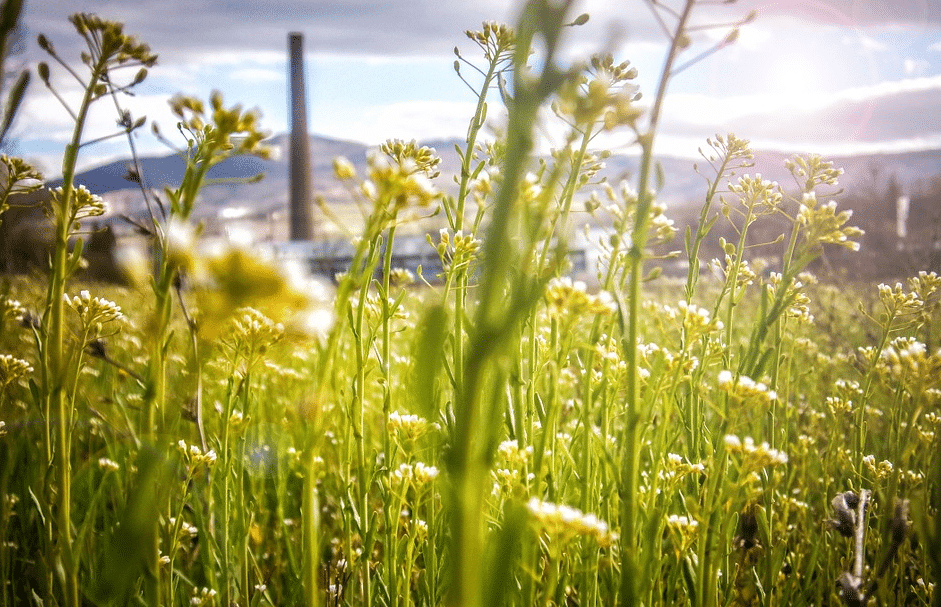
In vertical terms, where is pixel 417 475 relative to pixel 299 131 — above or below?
below

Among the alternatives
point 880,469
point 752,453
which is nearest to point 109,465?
point 752,453

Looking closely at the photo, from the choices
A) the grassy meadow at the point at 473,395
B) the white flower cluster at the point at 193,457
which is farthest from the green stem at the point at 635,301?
the white flower cluster at the point at 193,457

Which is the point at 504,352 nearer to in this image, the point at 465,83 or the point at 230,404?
the point at 230,404

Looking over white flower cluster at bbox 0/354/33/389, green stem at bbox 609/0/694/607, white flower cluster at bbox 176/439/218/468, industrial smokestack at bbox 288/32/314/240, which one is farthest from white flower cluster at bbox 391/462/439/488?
industrial smokestack at bbox 288/32/314/240

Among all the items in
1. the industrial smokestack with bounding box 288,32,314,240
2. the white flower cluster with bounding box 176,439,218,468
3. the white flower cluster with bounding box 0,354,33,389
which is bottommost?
the white flower cluster with bounding box 176,439,218,468

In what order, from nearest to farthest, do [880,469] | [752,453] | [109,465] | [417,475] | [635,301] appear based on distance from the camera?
[635,301], [752,453], [417,475], [109,465], [880,469]

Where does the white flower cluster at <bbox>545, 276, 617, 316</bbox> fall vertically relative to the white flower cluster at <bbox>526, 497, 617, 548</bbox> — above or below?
above

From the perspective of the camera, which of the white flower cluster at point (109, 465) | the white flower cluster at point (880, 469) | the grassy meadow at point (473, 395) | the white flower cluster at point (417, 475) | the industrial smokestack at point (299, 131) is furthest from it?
the industrial smokestack at point (299, 131)

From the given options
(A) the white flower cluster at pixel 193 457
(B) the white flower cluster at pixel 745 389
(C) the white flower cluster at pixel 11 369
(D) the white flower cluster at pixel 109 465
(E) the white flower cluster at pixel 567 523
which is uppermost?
(B) the white flower cluster at pixel 745 389

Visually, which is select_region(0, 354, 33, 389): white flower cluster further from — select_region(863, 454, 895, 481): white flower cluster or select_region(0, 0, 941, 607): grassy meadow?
select_region(863, 454, 895, 481): white flower cluster

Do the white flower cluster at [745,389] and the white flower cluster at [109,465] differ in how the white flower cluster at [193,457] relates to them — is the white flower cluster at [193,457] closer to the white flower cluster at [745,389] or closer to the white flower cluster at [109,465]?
the white flower cluster at [109,465]

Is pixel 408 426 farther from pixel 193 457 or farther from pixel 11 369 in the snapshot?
pixel 11 369

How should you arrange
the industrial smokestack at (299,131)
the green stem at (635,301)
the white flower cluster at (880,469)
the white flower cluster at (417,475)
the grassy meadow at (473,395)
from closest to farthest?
1. the grassy meadow at (473,395)
2. the green stem at (635,301)
3. the white flower cluster at (417,475)
4. the white flower cluster at (880,469)
5. the industrial smokestack at (299,131)

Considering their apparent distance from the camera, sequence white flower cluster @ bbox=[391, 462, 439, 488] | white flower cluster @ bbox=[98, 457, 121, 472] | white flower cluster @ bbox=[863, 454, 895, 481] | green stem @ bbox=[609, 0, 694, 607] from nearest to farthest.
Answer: green stem @ bbox=[609, 0, 694, 607], white flower cluster @ bbox=[391, 462, 439, 488], white flower cluster @ bbox=[98, 457, 121, 472], white flower cluster @ bbox=[863, 454, 895, 481]
